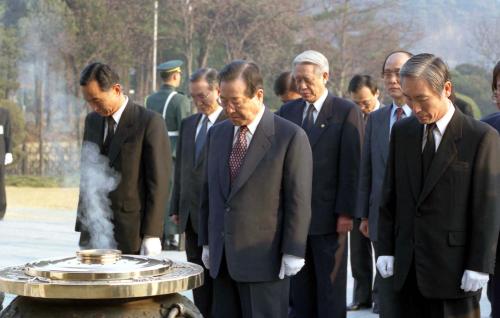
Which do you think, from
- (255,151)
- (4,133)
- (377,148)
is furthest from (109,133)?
(4,133)

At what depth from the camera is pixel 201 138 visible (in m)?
6.77

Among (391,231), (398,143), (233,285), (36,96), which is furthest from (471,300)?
(36,96)

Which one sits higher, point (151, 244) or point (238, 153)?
point (238, 153)

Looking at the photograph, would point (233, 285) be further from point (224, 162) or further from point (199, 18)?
point (199, 18)

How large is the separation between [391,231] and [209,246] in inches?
38.5

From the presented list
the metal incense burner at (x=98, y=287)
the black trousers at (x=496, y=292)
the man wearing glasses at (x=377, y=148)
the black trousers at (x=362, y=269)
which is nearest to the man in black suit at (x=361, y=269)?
the black trousers at (x=362, y=269)

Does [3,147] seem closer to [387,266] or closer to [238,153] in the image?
[238,153]

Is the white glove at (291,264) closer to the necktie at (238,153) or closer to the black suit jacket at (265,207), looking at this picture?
the black suit jacket at (265,207)

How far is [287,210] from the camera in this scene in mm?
4734

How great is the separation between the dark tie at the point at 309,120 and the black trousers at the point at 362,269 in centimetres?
159

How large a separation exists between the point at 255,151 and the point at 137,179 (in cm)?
91

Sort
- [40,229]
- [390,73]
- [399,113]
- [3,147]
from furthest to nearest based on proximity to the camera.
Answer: [40,229] → [3,147] → [399,113] → [390,73]

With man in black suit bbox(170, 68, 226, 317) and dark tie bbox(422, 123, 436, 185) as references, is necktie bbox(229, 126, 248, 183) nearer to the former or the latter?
dark tie bbox(422, 123, 436, 185)

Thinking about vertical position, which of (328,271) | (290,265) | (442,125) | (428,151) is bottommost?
(328,271)
